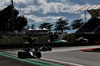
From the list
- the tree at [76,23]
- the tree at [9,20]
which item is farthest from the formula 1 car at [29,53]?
the tree at [76,23]

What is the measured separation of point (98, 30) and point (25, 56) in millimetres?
35819

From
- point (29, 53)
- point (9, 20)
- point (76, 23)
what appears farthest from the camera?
point (76, 23)

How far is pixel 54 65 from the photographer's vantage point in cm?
1007

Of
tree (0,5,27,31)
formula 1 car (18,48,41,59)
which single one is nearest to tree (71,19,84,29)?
tree (0,5,27,31)

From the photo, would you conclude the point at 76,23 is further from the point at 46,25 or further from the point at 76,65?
the point at 76,65

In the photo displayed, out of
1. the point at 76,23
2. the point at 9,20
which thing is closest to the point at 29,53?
the point at 9,20

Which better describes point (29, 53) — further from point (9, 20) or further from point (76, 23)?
point (76, 23)

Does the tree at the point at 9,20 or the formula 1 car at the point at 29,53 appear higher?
the tree at the point at 9,20

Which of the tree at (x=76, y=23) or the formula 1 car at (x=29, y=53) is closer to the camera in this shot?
the formula 1 car at (x=29, y=53)

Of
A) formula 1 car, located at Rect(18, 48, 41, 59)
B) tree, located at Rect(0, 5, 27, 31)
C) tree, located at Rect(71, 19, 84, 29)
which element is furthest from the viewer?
tree, located at Rect(71, 19, 84, 29)

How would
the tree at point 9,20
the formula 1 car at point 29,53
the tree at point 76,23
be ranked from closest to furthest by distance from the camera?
the formula 1 car at point 29,53
the tree at point 9,20
the tree at point 76,23

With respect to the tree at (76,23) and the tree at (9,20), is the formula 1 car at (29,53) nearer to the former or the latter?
the tree at (9,20)

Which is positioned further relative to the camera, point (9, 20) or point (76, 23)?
point (76, 23)

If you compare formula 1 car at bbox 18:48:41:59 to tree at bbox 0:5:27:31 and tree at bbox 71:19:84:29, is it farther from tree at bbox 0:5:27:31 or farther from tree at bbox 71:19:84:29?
tree at bbox 71:19:84:29
